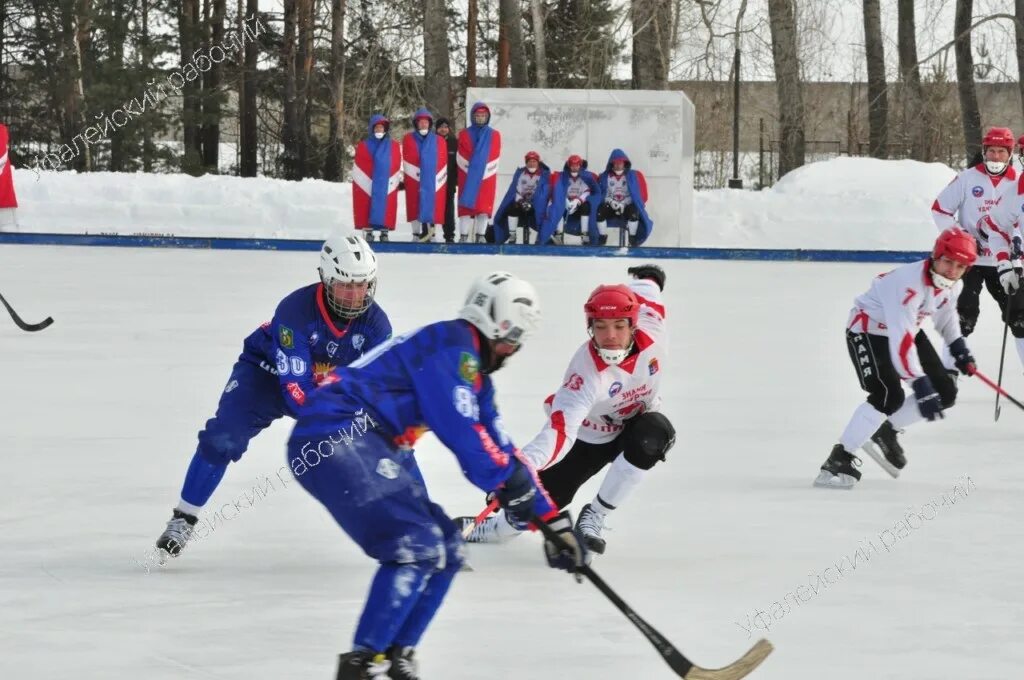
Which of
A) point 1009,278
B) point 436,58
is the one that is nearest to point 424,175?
point 436,58

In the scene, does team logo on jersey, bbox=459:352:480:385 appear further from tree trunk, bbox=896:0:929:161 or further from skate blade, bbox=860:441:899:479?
tree trunk, bbox=896:0:929:161

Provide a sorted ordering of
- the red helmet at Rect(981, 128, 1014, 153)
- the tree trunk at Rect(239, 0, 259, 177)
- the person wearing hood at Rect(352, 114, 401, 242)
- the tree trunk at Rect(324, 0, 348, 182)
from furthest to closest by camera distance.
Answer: the tree trunk at Rect(239, 0, 259, 177) < the tree trunk at Rect(324, 0, 348, 182) < the person wearing hood at Rect(352, 114, 401, 242) < the red helmet at Rect(981, 128, 1014, 153)

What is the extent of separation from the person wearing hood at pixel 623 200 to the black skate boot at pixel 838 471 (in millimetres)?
10744

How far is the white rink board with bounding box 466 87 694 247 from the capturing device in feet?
57.4

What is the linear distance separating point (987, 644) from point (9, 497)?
3.42m

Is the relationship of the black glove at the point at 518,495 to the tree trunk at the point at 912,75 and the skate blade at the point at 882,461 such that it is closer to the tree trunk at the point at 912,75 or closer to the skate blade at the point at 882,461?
the skate blade at the point at 882,461

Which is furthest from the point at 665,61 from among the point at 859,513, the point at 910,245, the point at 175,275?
the point at 859,513

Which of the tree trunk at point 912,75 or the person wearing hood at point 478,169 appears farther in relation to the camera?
the tree trunk at point 912,75

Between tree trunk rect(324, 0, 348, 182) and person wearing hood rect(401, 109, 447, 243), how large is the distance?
9.03 m

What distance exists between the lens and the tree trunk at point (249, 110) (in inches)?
1142

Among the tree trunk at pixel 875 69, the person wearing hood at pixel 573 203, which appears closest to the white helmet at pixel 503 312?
the person wearing hood at pixel 573 203

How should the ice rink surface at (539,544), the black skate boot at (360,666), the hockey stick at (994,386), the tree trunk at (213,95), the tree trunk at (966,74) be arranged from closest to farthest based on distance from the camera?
the black skate boot at (360,666) → the ice rink surface at (539,544) → the hockey stick at (994,386) → the tree trunk at (966,74) → the tree trunk at (213,95)

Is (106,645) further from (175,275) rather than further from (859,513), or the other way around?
(175,275)

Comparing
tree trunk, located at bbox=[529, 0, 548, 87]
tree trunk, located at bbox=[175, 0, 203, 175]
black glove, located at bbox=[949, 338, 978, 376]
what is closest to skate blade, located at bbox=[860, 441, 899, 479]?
black glove, located at bbox=[949, 338, 978, 376]
